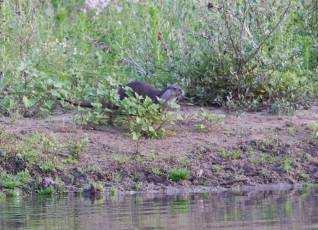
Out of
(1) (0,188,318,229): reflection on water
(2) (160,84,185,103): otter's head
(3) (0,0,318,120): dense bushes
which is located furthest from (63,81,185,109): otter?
(1) (0,188,318,229): reflection on water

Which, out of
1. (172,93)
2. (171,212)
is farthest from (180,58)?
(171,212)

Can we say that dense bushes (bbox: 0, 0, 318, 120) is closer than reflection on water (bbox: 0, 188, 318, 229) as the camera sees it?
No

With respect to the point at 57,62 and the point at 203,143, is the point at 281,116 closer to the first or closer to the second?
the point at 203,143

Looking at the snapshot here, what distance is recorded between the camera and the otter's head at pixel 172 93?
10.2 meters

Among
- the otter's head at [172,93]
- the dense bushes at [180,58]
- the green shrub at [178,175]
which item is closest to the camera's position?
the green shrub at [178,175]

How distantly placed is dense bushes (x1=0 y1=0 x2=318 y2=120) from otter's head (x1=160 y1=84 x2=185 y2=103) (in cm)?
50

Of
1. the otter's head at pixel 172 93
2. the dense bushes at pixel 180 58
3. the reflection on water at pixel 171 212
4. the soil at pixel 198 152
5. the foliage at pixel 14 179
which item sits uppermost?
the dense bushes at pixel 180 58

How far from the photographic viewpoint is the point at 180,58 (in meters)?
Result: 11.3

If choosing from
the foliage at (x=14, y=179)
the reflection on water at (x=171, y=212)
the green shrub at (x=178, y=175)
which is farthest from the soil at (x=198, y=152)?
the reflection on water at (x=171, y=212)

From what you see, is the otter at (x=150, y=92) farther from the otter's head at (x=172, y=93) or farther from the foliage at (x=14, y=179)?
the foliage at (x=14, y=179)

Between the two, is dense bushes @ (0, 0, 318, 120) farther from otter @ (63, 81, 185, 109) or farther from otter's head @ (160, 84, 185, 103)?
otter's head @ (160, 84, 185, 103)

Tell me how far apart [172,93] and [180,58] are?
1.05 m

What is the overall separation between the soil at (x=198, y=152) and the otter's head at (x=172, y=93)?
0.62 feet

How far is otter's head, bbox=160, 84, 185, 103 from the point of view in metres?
10.2
